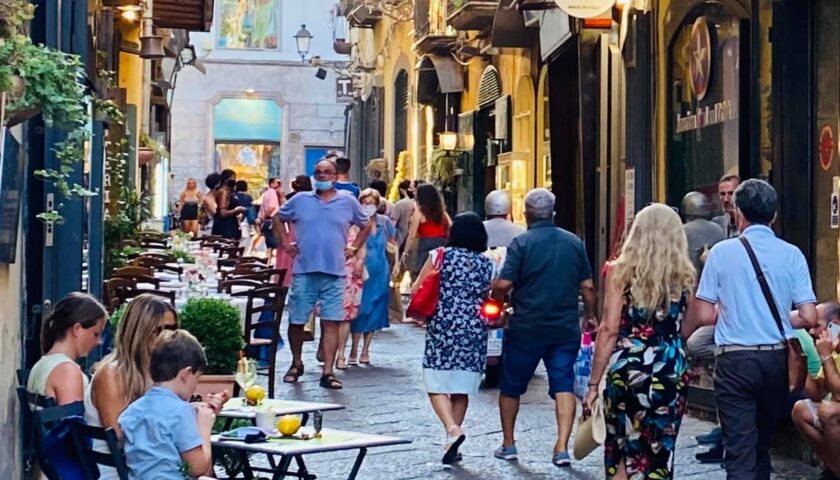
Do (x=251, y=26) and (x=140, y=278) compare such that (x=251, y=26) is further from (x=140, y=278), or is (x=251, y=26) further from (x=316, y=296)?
(x=140, y=278)

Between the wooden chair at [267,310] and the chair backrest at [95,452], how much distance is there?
5.43 meters

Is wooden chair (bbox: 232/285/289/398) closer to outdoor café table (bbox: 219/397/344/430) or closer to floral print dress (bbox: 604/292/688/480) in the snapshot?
outdoor café table (bbox: 219/397/344/430)

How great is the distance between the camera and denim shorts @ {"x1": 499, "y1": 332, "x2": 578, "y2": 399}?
9.24 metres

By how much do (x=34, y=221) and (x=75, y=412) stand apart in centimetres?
262

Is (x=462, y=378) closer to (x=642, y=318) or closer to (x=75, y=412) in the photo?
(x=642, y=318)

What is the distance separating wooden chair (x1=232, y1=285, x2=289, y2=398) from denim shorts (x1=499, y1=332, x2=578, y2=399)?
7.94ft

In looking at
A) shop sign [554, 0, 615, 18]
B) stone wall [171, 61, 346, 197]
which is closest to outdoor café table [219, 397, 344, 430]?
shop sign [554, 0, 615, 18]

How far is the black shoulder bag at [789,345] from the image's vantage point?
7203mm

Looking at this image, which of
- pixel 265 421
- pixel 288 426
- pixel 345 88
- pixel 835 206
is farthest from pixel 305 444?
pixel 345 88

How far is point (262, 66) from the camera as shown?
4991 cm

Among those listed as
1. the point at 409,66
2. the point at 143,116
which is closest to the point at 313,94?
the point at 409,66

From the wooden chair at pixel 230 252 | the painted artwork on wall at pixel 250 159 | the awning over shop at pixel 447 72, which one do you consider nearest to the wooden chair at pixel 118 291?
the wooden chair at pixel 230 252

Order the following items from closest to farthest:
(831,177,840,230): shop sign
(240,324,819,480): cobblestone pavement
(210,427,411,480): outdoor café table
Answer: (210,427,411,480): outdoor café table → (240,324,819,480): cobblestone pavement → (831,177,840,230): shop sign

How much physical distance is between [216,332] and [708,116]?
175 inches
